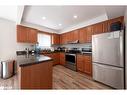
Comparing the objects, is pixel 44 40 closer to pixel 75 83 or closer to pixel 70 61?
pixel 70 61

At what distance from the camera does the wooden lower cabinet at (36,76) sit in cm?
156

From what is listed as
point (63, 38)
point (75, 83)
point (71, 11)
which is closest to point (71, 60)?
point (63, 38)

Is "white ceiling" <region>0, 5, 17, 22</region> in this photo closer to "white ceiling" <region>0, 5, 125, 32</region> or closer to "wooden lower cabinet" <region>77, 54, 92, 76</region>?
"white ceiling" <region>0, 5, 125, 32</region>

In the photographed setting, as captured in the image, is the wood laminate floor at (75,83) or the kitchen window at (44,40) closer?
the wood laminate floor at (75,83)

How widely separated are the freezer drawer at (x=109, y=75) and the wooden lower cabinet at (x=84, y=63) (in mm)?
586

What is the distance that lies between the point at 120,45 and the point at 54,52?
3901 millimetres

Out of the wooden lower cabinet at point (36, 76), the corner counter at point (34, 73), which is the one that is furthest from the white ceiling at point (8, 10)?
the wooden lower cabinet at point (36, 76)

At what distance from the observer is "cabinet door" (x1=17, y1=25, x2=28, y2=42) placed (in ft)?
14.1

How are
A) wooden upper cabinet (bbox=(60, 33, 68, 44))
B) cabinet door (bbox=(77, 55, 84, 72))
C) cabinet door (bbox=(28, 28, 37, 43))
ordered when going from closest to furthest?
cabinet door (bbox=(77, 55, 84, 72)) → cabinet door (bbox=(28, 28, 37, 43)) → wooden upper cabinet (bbox=(60, 33, 68, 44))

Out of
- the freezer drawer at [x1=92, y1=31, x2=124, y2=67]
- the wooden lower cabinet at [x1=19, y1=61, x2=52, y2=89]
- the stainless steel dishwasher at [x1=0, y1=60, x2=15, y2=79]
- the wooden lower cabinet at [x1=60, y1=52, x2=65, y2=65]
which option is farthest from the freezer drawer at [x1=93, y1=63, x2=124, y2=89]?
the stainless steel dishwasher at [x1=0, y1=60, x2=15, y2=79]

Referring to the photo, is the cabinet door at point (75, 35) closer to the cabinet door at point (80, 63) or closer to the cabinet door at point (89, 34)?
the cabinet door at point (89, 34)

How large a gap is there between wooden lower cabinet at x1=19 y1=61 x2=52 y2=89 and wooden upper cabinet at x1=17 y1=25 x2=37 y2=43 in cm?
285

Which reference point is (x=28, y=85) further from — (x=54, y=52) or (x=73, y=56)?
(x=54, y=52)
